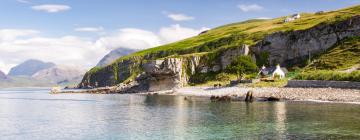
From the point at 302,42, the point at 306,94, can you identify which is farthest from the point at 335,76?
the point at 302,42

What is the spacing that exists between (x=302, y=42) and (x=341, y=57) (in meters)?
25.7

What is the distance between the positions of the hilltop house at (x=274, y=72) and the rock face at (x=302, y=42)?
44.4 ft

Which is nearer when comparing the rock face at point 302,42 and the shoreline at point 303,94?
the shoreline at point 303,94

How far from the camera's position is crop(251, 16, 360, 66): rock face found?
6225 inches

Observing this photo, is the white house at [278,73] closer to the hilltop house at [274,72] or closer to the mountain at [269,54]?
the hilltop house at [274,72]

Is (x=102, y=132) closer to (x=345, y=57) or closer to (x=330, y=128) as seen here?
(x=330, y=128)

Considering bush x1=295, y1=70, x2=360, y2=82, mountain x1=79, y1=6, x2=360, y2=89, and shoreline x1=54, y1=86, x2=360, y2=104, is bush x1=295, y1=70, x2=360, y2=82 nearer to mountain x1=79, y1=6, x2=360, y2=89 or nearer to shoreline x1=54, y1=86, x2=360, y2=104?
shoreline x1=54, y1=86, x2=360, y2=104

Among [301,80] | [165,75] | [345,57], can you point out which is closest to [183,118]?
[301,80]

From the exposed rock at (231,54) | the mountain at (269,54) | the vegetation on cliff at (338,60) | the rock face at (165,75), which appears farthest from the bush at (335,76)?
the rock face at (165,75)

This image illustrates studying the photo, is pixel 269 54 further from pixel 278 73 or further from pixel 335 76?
pixel 335 76

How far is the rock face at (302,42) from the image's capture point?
15812cm

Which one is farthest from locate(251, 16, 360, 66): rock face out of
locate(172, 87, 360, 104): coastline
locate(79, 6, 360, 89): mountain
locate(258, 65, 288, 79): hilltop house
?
locate(172, 87, 360, 104): coastline

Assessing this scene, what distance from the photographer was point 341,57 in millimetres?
143625

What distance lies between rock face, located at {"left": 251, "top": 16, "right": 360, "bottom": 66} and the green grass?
4411mm
